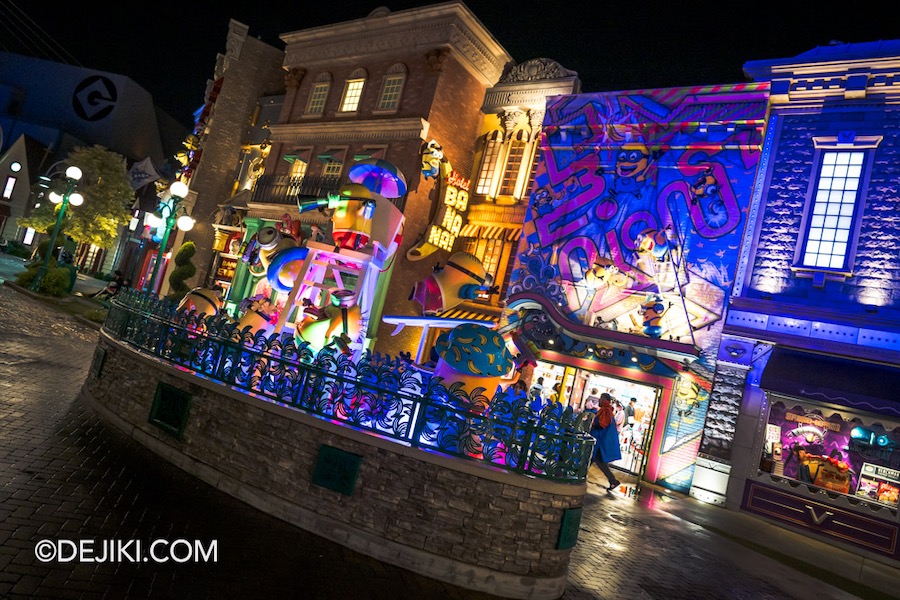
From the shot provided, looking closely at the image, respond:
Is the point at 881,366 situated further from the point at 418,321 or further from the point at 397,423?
the point at 397,423

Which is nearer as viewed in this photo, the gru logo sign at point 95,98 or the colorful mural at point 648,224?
the colorful mural at point 648,224

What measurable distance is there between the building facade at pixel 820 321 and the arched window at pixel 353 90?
1437 cm

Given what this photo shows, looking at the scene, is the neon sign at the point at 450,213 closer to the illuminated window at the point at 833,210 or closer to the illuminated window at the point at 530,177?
the illuminated window at the point at 530,177

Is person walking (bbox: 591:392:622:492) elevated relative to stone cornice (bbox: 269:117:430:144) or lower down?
lower down

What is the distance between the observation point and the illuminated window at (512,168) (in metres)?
20.6

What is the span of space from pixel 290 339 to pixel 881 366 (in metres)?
12.4

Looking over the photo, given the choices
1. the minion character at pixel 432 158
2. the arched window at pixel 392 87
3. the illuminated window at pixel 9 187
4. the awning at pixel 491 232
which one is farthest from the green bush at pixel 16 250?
the minion character at pixel 432 158

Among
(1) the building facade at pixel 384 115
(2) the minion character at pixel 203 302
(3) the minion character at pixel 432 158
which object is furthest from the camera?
(1) the building facade at pixel 384 115

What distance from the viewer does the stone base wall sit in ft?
20.4

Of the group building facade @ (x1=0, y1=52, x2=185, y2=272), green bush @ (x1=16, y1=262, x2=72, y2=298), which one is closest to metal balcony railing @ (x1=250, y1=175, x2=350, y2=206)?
green bush @ (x1=16, y1=262, x2=72, y2=298)

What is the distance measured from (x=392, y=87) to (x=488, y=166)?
16.4 ft

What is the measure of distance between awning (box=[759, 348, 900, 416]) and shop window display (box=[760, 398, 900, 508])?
0.50 m

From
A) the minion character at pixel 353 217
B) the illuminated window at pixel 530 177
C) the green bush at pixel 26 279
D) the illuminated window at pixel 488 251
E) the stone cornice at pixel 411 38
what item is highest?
the stone cornice at pixel 411 38

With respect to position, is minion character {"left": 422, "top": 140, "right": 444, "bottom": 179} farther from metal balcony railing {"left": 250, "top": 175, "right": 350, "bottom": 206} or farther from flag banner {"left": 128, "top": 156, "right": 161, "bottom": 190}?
flag banner {"left": 128, "top": 156, "right": 161, "bottom": 190}
